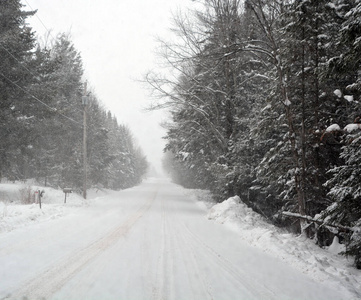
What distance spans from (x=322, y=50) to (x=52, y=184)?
1176 inches

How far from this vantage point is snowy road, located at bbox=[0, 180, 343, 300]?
3719 millimetres

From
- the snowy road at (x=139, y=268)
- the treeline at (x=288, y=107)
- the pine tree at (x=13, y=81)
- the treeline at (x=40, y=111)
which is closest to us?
the snowy road at (x=139, y=268)

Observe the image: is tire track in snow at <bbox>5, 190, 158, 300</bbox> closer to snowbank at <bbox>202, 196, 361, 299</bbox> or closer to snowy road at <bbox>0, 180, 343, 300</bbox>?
snowy road at <bbox>0, 180, 343, 300</bbox>

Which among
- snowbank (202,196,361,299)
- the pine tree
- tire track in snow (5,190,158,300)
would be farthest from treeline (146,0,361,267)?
the pine tree

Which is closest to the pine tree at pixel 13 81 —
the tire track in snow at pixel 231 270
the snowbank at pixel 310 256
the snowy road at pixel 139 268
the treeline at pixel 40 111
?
the treeline at pixel 40 111

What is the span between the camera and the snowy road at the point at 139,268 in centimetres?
372

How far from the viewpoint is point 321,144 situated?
8.17 metres

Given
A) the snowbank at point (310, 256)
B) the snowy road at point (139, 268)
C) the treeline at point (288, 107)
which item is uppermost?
the treeline at point (288, 107)

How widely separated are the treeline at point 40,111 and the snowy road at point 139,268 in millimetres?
12649

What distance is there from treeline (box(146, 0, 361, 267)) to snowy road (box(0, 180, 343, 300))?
7.07 ft

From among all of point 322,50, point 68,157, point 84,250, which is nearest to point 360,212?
point 322,50

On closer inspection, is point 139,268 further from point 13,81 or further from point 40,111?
point 40,111

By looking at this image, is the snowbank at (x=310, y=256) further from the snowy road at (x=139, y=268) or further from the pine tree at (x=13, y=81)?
the pine tree at (x=13, y=81)

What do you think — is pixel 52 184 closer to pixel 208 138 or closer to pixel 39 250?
pixel 208 138
